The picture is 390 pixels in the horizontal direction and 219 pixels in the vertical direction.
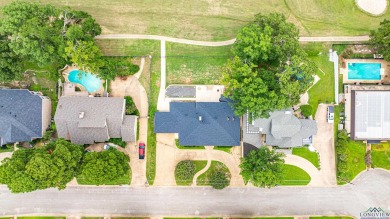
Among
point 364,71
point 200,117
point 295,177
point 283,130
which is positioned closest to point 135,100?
point 200,117

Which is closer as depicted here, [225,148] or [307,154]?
[225,148]

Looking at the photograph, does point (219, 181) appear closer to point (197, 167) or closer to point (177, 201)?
point (197, 167)

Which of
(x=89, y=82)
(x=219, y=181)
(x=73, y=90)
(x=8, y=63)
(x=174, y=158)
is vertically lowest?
(x=219, y=181)

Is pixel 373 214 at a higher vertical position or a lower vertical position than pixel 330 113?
lower

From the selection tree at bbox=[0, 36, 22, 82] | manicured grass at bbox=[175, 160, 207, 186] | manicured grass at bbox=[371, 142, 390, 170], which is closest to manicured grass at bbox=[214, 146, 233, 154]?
manicured grass at bbox=[175, 160, 207, 186]

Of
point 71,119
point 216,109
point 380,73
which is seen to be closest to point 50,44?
point 71,119

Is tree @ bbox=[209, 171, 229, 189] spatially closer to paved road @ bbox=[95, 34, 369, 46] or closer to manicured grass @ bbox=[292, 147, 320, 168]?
manicured grass @ bbox=[292, 147, 320, 168]
